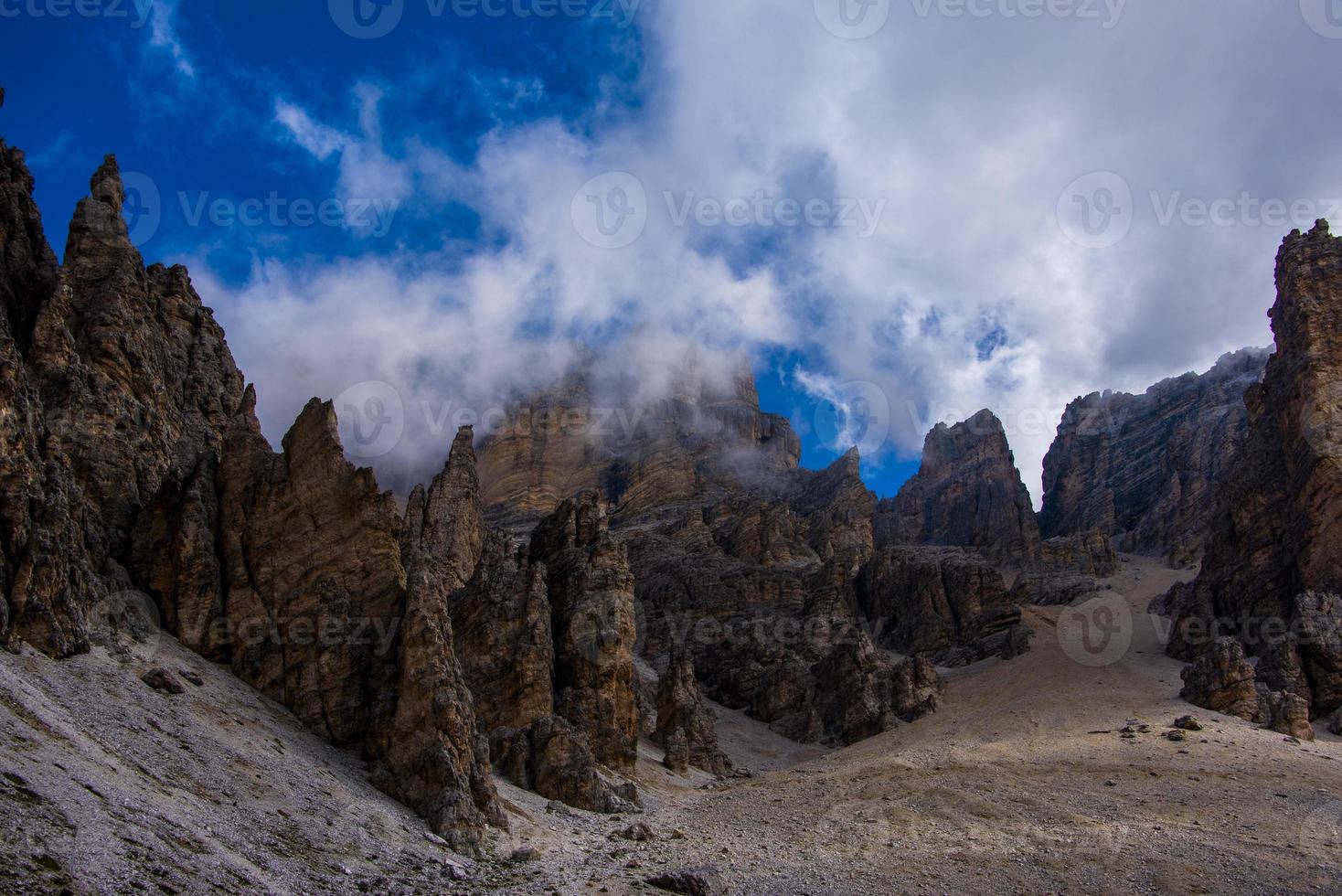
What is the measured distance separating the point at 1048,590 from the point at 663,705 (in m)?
59.5

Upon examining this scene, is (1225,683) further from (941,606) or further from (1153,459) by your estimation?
(1153,459)

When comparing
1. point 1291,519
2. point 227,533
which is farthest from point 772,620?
point 227,533

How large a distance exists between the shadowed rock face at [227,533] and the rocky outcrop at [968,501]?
113 m

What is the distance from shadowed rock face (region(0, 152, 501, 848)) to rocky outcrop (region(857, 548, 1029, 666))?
2734 inches

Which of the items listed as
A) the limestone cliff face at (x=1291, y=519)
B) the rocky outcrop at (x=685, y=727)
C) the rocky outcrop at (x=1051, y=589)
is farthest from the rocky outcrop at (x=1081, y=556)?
the rocky outcrop at (x=685, y=727)

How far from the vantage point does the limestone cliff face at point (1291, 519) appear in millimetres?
68625

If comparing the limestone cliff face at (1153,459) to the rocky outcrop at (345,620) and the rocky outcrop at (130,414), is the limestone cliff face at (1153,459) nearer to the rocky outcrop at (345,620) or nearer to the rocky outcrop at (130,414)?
the rocky outcrop at (345,620)

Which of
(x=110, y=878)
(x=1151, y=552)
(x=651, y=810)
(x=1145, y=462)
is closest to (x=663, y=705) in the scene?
(x=651, y=810)

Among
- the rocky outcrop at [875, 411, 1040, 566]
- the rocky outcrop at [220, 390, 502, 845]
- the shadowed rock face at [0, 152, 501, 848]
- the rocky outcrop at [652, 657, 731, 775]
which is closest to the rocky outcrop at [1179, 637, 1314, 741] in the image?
the rocky outcrop at [652, 657, 731, 775]

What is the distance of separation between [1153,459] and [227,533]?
155286 millimetres

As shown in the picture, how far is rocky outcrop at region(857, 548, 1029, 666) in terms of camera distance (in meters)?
104

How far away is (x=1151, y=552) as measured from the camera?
140 metres

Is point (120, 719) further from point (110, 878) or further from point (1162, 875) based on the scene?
point (1162, 875)

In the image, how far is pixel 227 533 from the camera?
45469 mm
